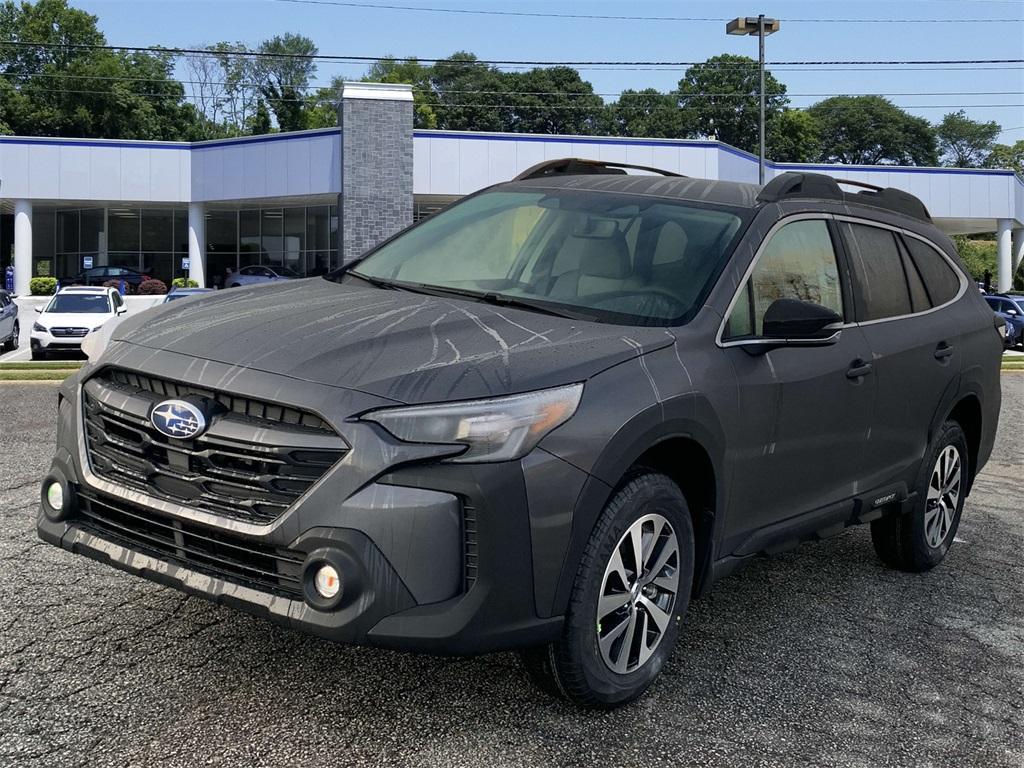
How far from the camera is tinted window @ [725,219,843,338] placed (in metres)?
4.07

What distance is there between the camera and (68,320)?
2189 cm

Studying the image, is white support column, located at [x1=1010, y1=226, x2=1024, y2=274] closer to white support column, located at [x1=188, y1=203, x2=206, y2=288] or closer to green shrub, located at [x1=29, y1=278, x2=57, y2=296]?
white support column, located at [x1=188, y1=203, x2=206, y2=288]

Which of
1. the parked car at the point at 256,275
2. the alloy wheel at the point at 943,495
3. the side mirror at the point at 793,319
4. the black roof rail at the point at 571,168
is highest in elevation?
the black roof rail at the point at 571,168

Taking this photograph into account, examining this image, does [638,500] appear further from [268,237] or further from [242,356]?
[268,237]

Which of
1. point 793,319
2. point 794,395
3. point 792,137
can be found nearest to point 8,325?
point 794,395

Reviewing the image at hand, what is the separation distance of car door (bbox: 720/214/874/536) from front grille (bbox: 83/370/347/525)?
1589 millimetres

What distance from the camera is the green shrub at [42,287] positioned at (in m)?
45.1

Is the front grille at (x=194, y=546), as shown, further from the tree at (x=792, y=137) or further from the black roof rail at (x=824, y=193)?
the tree at (x=792, y=137)

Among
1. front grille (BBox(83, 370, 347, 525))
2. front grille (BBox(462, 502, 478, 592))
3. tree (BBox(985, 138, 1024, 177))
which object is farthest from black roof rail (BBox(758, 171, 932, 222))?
tree (BBox(985, 138, 1024, 177))

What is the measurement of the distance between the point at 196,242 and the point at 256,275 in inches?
158

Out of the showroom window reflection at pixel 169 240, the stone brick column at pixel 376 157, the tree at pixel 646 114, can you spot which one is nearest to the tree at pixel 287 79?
the tree at pixel 646 114

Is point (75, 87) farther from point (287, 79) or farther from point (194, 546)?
point (194, 546)

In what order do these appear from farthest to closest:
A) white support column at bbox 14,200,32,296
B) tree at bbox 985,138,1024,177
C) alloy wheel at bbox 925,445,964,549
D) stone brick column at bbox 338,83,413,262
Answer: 1. tree at bbox 985,138,1024,177
2. white support column at bbox 14,200,32,296
3. stone brick column at bbox 338,83,413,262
4. alloy wheel at bbox 925,445,964,549

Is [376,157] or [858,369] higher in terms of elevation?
[376,157]
